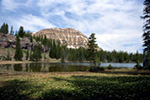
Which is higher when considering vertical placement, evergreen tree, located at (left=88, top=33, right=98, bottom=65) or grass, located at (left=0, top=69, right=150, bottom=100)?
evergreen tree, located at (left=88, top=33, right=98, bottom=65)

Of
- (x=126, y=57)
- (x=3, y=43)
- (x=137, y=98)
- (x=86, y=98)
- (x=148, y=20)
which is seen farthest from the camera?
(x=126, y=57)

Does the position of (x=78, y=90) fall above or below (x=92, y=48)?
below

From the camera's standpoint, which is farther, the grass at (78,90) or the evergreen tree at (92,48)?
the evergreen tree at (92,48)

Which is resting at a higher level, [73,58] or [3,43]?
[3,43]

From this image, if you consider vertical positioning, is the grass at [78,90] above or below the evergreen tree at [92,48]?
below

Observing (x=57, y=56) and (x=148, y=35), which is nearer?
(x=148, y=35)

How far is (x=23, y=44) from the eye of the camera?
555 feet

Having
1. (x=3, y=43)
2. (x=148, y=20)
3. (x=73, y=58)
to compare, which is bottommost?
(x=73, y=58)

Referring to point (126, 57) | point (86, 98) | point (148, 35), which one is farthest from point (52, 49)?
point (86, 98)

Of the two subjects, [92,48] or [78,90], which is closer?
[78,90]

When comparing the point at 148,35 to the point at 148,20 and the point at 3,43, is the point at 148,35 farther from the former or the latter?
the point at 3,43

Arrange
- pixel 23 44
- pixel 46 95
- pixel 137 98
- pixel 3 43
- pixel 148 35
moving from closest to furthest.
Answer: pixel 137 98
pixel 46 95
pixel 148 35
pixel 3 43
pixel 23 44

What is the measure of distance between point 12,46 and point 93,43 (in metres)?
145

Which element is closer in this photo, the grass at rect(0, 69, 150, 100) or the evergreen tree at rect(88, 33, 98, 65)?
the grass at rect(0, 69, 150, 100)
